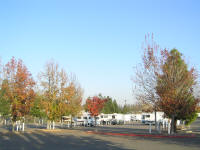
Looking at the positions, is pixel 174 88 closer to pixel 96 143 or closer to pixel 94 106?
pixel 96 143

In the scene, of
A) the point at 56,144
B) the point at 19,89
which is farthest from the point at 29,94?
the point at 56,144

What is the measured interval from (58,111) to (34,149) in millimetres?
18455

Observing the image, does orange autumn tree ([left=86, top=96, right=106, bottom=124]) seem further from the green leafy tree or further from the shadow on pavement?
the shadow on pavement

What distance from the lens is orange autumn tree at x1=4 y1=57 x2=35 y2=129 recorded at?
2916 cm

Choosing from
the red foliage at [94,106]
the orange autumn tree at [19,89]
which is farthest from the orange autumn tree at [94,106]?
the orange autumn tree at [19,89]

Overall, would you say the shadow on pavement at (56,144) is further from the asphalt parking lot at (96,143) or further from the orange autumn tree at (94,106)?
the orange autumn tree at (94,106)

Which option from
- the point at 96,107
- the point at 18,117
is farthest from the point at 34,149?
the point at 96,107

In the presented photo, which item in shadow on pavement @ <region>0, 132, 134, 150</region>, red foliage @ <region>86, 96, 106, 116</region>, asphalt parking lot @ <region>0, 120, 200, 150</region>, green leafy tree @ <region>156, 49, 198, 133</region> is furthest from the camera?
red foliage @ <region>86, 96, 106, 116</region>

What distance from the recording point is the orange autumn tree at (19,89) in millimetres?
29156

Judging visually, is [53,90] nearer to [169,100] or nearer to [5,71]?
[5,71]

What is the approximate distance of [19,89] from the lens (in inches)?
1152

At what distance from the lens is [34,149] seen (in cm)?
1459

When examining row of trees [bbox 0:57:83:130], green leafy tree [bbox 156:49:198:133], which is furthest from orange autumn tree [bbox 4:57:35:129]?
green leafy tree [bbox 156:49:198:133]

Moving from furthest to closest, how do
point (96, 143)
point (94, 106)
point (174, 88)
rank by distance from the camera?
point (94, 106) → point (174, 88) → point (96, 143)
